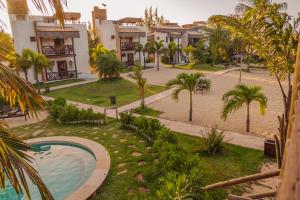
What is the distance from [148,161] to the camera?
8.60 m

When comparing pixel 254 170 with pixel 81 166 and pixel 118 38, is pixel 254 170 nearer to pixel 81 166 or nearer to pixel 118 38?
pixel 81 166

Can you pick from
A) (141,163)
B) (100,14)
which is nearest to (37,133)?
(141,163)

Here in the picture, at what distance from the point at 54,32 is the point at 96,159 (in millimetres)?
21862

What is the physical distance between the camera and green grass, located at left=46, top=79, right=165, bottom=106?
1867cm


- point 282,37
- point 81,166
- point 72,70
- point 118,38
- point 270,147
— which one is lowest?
point 81,166

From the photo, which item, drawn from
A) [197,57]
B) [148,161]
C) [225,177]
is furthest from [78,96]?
[197,57]

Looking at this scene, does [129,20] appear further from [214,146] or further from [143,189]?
[143,189]

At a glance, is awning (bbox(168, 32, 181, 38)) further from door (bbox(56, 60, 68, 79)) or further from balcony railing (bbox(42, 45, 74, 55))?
door (bbox(56, 60, 68, 79))

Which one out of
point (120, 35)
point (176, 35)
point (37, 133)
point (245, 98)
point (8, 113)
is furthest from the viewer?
point (176, 35)

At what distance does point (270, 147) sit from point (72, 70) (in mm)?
26699

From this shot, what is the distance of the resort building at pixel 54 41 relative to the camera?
25.0 metres

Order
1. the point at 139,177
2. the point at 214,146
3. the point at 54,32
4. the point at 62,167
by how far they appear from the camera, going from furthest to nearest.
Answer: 1. the point at 54,32
2. the point at 62,167
3. the point at 214,146
4. the point at 139,177

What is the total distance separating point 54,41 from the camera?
95.4ft

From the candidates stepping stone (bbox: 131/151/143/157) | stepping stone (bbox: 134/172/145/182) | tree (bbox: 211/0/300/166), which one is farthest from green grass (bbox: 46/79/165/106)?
tree (bbox: 211/0/300/166)
